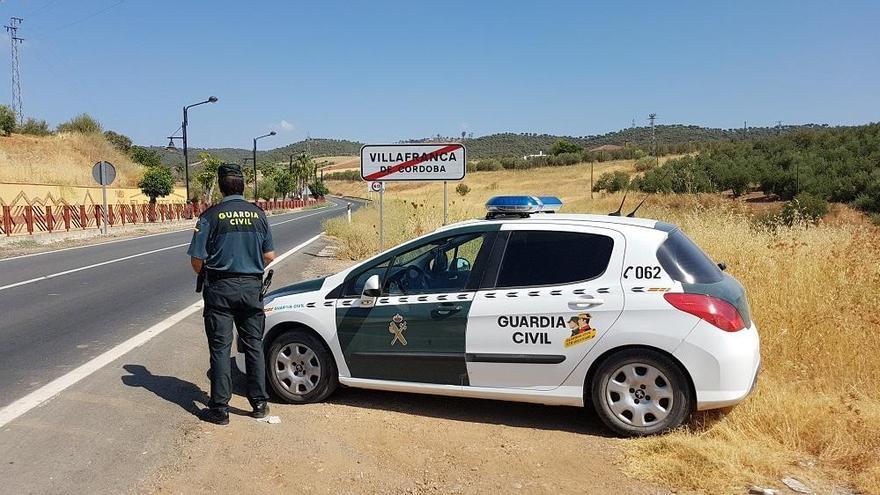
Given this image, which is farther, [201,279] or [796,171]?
[796,171]

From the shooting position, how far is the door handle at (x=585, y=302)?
177 inches

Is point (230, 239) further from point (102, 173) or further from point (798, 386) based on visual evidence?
point (102, 173)

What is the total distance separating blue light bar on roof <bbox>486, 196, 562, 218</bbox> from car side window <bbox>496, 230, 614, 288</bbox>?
326 mm

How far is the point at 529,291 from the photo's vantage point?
470 centimetres

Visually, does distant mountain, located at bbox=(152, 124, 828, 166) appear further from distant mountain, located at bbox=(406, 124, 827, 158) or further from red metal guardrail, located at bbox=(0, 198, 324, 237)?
red metal guardrail, located at bbox=(0, 198, 324, 237)

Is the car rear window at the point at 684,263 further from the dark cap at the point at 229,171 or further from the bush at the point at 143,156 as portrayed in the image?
the bush at the point at 143,156

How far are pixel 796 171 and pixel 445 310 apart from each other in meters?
32.3

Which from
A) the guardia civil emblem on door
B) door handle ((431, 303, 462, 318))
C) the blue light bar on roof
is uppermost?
the blue light bar on roof

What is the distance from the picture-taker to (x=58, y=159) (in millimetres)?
56031

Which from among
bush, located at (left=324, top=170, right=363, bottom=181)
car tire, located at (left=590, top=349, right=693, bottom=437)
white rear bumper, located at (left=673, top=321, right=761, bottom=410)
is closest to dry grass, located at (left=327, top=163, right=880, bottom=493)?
car tire, located at (left=590, top=349, right=693, bottom=437)

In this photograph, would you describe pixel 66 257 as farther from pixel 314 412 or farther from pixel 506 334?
pixel 506 334

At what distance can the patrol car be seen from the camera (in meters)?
4.36

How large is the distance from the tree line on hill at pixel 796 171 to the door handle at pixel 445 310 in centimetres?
2308

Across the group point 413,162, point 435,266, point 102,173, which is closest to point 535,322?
point 435,266
